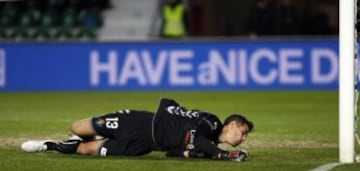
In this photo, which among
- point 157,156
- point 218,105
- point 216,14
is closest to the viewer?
point 157,156

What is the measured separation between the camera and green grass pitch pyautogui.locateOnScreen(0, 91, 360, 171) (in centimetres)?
1198

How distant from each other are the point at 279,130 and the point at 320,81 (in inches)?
388

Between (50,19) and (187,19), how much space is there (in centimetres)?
430

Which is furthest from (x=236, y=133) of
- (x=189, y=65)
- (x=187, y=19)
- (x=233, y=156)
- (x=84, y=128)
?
(x=187, y=19)

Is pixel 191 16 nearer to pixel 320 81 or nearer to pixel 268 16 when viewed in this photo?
pixel 268 16

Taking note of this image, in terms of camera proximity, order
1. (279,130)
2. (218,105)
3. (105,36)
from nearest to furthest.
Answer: (279,130) → (218,105) → (105,36)

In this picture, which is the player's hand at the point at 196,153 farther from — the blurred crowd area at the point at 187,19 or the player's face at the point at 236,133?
the blurred crowd area at the point at 187,19

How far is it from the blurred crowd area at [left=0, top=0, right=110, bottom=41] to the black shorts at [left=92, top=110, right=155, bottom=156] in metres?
19.3

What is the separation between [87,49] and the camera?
2731cm

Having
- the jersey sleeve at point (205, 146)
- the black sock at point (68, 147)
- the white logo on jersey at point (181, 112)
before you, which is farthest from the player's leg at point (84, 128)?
the jersey sleeve at point (205, 146)

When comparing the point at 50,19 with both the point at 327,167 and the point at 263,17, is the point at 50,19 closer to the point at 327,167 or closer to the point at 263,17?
the point at 263,17

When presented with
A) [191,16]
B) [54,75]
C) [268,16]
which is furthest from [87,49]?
[191,16]

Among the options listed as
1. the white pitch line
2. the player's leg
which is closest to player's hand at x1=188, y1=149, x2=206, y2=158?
the player's leg

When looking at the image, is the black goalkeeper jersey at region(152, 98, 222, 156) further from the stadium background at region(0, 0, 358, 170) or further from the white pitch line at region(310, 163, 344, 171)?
the stadium background at region(0, 0, 358, 170)
